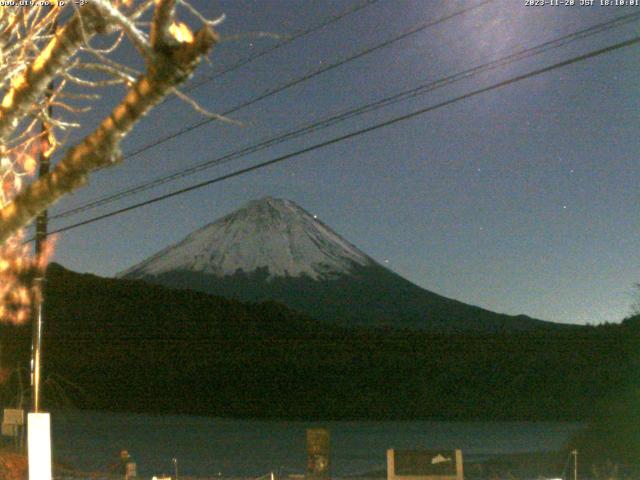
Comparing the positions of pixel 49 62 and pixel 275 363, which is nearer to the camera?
pixel 49 62

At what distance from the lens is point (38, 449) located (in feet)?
38.0

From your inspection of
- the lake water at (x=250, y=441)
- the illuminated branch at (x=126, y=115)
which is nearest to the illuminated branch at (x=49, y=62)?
the illuminated branch at (x=126, y=115)

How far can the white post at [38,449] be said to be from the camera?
1148 cm

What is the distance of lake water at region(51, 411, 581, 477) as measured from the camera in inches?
1599

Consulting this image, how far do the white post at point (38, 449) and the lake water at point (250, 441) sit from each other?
70.5ft

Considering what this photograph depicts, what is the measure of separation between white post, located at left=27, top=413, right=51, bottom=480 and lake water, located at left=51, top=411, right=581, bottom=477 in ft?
70.5

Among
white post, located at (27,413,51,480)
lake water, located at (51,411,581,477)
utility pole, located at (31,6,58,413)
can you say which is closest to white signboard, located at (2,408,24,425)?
utility pole, located at (31,6,58,413)

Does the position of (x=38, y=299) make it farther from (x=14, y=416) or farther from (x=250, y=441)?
(x=250, y=441)

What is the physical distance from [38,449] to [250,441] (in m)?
51.3

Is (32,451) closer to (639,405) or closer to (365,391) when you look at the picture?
(639,405)

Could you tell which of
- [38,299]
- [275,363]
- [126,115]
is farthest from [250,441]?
[126,115]

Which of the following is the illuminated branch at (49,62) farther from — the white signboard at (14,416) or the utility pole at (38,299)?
the white signboard at (14,416)

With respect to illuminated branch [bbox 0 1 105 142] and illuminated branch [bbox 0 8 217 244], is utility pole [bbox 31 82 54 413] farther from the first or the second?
illuminated branch [bbox 0 8 217 244]

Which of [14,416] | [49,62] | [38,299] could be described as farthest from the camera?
[14,416]
